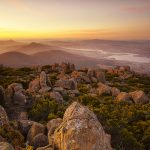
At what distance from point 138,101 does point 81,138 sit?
121 ft

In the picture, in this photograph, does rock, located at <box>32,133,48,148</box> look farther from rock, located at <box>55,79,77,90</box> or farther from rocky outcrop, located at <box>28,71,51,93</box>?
rock, located at <box>55,79,77,90</box>

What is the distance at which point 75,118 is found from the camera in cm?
1488

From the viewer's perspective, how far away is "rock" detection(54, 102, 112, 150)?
14.0 metres

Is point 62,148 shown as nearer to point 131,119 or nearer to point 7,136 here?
point 7,136

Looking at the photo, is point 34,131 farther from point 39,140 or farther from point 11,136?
point 11,136

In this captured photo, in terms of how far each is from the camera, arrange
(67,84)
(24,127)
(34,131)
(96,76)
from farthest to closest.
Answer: (96,76) < (67,84) < (24,127) < (34,131)

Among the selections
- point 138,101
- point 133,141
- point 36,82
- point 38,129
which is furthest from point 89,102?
point 38,129

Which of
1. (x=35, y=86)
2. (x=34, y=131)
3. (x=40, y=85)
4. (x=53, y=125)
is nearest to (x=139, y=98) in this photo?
(x=40, y=85)

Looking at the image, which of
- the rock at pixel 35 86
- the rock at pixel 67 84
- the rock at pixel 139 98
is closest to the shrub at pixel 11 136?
the rock at pixel 35 86

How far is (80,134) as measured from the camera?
46.0 feet

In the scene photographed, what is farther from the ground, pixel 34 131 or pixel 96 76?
pixel 34 131

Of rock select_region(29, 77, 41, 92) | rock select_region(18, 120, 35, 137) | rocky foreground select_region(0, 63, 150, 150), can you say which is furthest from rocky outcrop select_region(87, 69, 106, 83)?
rock select_region(18, 120, 35, 137)

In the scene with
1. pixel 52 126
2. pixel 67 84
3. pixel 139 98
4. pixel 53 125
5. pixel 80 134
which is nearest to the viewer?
pixel 80 134

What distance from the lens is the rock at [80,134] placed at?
45.8ft
